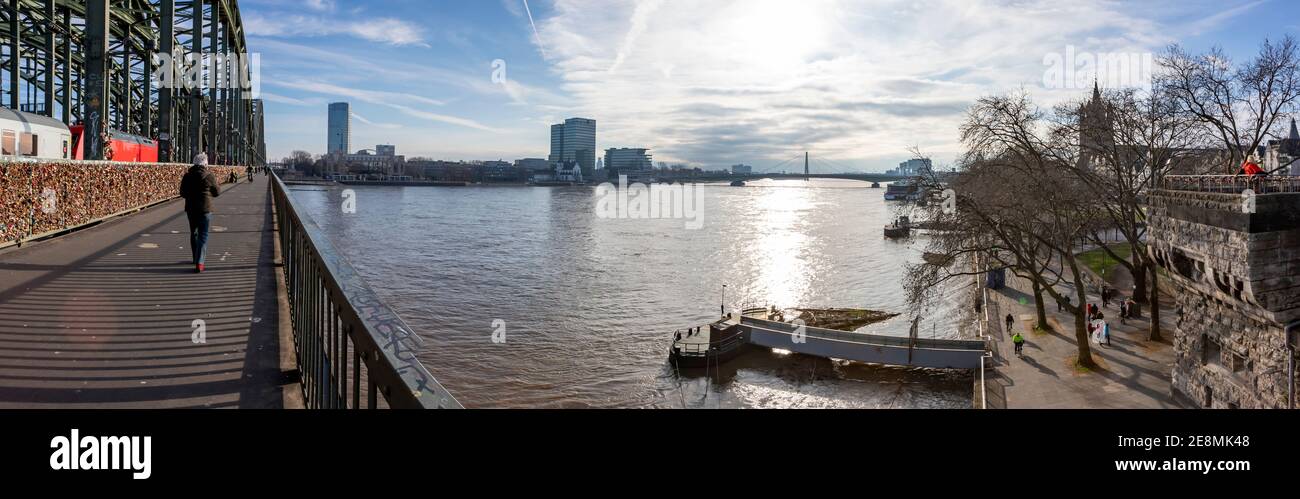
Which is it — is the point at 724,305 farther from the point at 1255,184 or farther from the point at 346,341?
the point at 346,341

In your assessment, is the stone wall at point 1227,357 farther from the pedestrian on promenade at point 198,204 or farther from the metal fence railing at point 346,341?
the pedestrian on promenade at point 198,204

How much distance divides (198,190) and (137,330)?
409 centimetres

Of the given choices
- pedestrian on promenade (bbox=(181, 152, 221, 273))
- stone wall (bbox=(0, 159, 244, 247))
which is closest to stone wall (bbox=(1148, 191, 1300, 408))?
pedestrian on promenade (bbox=(181, 152, 221, 273))

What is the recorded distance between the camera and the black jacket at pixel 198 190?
880 centimetres

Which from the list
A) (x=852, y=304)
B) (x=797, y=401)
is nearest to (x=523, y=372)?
(x=797, y=401)

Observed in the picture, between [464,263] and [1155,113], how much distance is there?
3741cm

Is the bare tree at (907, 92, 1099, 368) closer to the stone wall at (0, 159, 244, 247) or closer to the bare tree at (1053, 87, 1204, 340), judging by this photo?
the bare tree at (1053, 87, 1204, 340)

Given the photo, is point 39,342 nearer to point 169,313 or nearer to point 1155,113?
point 169,313

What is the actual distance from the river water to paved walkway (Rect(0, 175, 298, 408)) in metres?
4.27

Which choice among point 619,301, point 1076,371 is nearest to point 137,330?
point 1076,371

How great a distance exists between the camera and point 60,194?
467 inches

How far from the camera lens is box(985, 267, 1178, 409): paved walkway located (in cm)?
2102

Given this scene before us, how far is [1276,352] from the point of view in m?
14.8

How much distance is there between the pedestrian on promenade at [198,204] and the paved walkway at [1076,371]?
18968 mm
